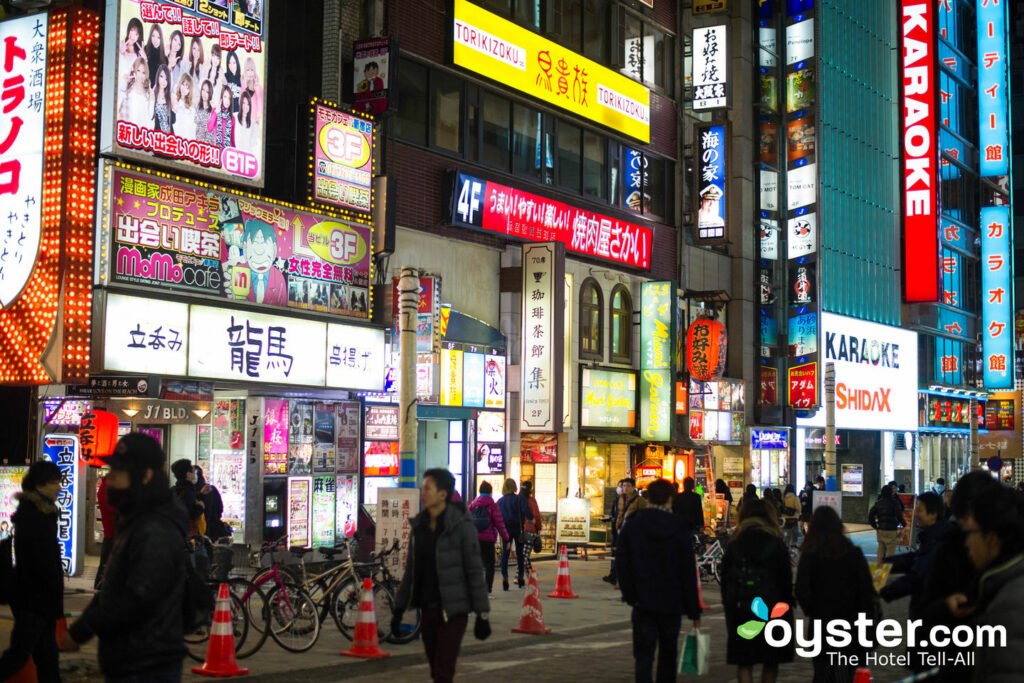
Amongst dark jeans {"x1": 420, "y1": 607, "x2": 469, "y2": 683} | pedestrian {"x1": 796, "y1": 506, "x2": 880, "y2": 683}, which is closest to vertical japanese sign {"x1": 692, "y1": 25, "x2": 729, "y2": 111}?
pedestrian {"x1": 796, "y1": 506, "x2": 880, "y2": 683}

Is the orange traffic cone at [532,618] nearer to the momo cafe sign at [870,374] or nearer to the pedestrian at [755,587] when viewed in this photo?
the pedestrian at [755,587]

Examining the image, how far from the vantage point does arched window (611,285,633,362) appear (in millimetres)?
32750

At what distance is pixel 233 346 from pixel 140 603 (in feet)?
52.2

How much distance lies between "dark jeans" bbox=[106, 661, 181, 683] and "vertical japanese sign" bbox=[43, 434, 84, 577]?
47.4 ft

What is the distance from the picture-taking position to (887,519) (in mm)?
26438

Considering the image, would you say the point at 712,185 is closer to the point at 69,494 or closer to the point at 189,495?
the point at 69,494

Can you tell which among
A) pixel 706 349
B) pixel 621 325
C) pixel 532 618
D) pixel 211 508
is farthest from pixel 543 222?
pixel 532 618

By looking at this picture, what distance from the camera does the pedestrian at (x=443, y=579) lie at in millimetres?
9453

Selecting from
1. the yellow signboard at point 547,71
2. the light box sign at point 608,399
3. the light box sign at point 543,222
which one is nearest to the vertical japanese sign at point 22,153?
the light box sign at point 543,222

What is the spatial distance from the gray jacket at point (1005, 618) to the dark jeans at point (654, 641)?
4759 mm

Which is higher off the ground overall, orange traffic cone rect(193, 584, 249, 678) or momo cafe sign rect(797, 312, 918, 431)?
momo cafe sign rect(797, 312, 918, 431)

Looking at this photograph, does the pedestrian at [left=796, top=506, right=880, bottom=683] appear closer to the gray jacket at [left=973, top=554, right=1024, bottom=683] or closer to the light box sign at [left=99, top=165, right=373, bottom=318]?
the gray jacket at [left=973, top=554, right=1024, bottom=683]

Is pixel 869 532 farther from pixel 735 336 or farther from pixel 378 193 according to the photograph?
pixel 378 193

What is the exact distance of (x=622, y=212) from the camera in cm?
3344
